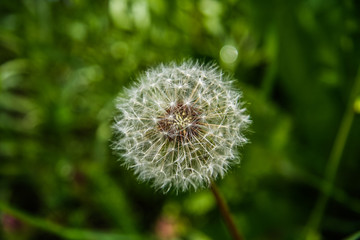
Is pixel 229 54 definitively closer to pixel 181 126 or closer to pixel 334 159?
pixel 334 159

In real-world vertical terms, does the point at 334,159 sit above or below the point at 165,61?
below

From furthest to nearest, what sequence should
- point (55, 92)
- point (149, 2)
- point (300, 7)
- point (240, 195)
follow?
point (55, 92) → point (149, 2) → point (240, 195) → point (300, 7)

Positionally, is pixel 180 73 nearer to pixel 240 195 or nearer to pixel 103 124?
pixel 240 195

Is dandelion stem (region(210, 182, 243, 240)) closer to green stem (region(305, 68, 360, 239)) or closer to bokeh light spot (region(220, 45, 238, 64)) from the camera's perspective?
green stem (region(305, 68, 360, 239))

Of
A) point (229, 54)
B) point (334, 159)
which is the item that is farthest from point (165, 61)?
point (334, 159)

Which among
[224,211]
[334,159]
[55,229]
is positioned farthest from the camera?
[334,159]

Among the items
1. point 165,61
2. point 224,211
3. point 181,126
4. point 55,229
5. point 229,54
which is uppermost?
point 229,54

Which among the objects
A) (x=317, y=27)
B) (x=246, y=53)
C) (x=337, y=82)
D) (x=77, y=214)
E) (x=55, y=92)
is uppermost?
(x=246, y=53)

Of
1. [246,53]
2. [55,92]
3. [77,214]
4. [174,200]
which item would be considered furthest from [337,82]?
[55,92]
